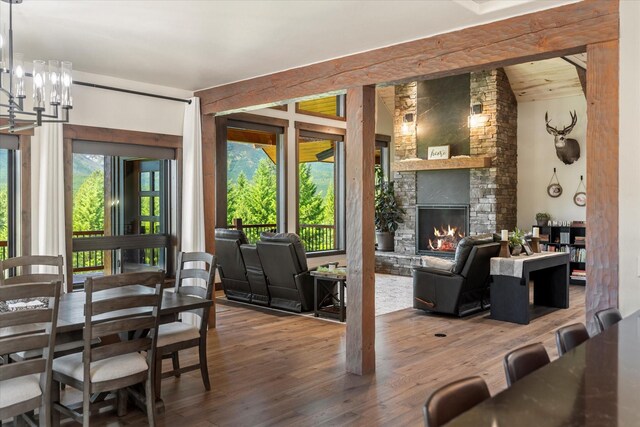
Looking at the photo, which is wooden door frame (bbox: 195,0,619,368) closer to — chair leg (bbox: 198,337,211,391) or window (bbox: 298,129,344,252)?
chair leg (bbox: 198,337,211,391)

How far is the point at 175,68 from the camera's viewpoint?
5.07 metres

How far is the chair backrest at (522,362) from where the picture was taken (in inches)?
73.8

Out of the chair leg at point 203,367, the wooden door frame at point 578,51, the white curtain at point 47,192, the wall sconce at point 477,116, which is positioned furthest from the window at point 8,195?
the wall sconce at point 477,116

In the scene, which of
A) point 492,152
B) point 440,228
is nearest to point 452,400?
point 492,152

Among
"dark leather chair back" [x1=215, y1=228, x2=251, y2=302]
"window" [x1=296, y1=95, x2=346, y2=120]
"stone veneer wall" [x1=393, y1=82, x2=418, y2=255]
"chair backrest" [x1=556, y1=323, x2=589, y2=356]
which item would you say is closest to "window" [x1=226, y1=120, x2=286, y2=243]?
"window" [x1=296, y1=95, x2=346, y2=120]

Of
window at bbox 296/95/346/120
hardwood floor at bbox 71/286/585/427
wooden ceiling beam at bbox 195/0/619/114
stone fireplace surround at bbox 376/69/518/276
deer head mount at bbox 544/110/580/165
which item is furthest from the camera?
window at bbox 296/95/346/120

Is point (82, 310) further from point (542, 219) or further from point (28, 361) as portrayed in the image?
point (542, 219)

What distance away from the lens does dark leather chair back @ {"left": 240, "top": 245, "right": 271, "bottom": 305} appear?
689 centimetres

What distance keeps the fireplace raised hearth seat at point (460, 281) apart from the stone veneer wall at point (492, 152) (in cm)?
296

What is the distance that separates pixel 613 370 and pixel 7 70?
12.1ft

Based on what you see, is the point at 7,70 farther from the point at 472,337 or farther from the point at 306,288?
the point at 472,337

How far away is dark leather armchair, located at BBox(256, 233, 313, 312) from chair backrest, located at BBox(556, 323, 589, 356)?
14.1 feet

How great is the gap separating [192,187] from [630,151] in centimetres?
440

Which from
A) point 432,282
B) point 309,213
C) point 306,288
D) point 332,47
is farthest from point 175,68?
point 309,213
